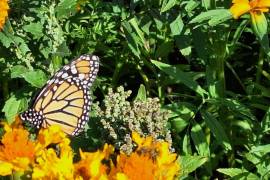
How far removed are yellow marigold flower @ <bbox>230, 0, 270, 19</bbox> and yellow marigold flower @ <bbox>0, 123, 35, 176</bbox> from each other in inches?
35.3

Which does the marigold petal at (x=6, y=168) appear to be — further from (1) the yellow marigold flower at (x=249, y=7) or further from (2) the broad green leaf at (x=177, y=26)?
(2) the broad green leaf at (x=177, y=26)

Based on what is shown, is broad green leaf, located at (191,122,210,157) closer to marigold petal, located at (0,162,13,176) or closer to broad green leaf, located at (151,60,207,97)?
broad green leaf, located at (151,60,207,97)

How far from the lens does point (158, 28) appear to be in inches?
127

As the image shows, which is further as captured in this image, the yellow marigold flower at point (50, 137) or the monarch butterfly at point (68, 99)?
the monarch butterfly at point (68, 99)

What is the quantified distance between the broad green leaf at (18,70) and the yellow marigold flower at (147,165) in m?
1.04

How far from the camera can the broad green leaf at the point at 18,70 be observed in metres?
3.04

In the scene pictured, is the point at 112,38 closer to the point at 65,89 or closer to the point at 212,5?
the point at 65,89

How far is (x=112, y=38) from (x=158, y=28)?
0.30 metres

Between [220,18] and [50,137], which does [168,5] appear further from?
[50,137]

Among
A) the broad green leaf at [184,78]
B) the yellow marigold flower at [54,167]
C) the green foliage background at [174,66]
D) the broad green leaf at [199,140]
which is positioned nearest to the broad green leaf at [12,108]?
the green foliage background at [174,66]

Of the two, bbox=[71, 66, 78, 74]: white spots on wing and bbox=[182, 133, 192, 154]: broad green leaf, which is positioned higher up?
bbox=[71, 66, 78, 74]: white spots on wing

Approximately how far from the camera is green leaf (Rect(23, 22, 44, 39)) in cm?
311

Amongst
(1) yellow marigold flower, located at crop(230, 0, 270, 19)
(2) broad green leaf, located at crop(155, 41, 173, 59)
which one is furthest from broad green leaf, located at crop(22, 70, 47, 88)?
(1) yellow marigold flower, located at crop(230, 0, 270, 19)

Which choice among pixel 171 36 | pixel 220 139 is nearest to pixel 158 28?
pixel 171 36
